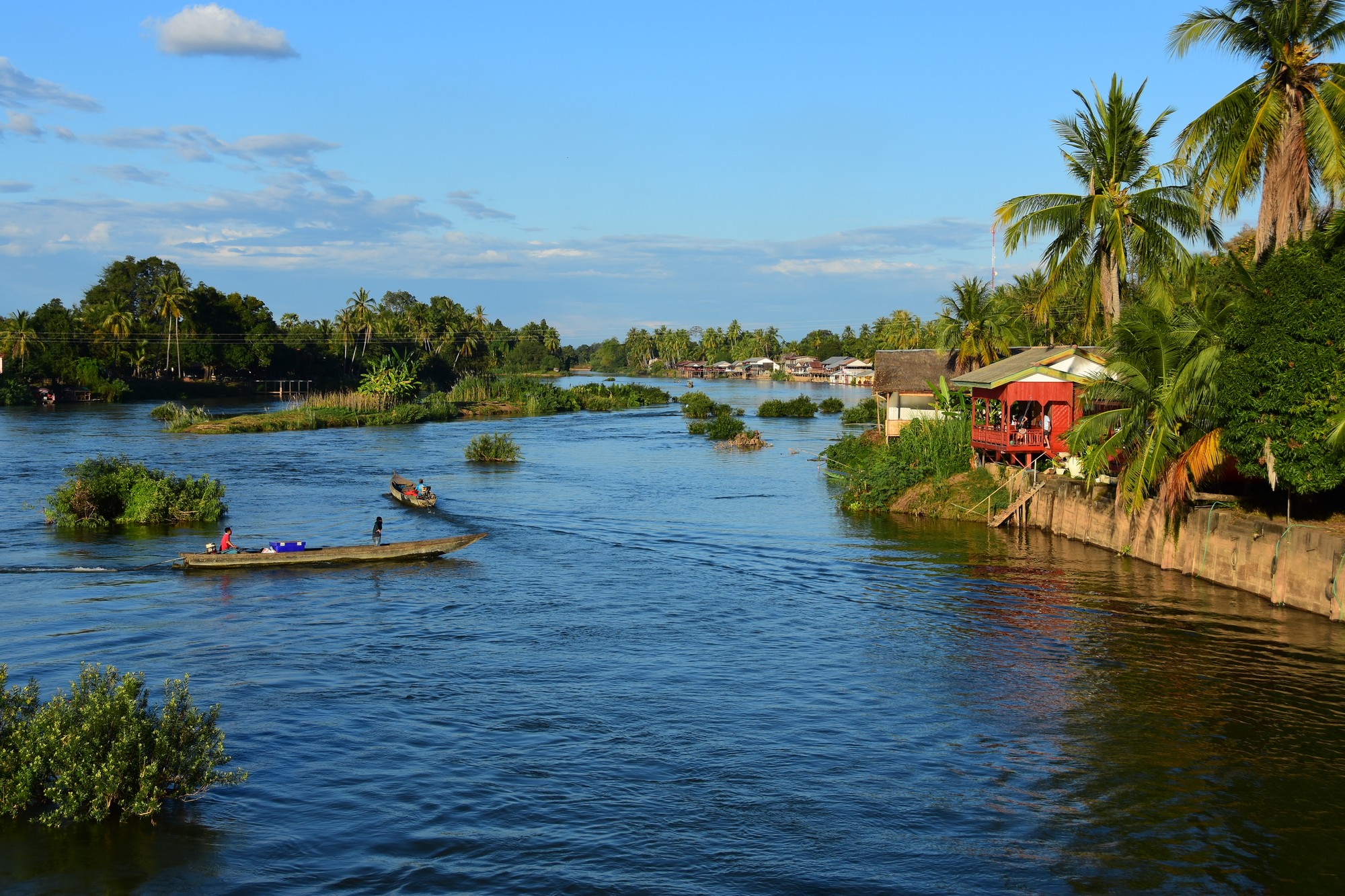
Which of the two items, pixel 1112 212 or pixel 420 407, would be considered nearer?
pixel 1112 212

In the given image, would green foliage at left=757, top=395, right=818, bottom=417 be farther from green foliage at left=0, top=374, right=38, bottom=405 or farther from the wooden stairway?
green foliage at left=0, top=374, right=38, bottom=405

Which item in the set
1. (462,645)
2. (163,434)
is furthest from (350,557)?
(163,434)

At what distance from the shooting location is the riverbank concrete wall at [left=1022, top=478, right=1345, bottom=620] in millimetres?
23172

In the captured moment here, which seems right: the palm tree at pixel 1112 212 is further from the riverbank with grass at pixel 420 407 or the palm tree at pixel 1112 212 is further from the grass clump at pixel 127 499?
the riverbank with grass at pixel 420 407

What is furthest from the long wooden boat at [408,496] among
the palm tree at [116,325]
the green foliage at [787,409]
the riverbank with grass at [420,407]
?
the palm tree at [116,325]

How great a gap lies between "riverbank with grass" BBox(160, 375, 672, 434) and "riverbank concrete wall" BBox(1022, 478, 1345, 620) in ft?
202

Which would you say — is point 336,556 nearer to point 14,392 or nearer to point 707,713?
point 707,713

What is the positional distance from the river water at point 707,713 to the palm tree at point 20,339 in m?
77.0

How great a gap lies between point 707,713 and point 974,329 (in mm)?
40857

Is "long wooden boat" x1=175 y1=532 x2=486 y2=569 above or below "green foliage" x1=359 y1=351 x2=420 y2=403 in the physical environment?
below

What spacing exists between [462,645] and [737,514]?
1978 centimetres

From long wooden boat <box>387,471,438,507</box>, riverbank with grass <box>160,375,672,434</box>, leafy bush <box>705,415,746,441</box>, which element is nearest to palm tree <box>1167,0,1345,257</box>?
long wooden boat <box>387,471,438,507</box>

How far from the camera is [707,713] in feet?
62.6

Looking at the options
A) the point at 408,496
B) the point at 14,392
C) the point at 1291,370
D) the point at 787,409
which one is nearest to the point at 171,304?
the point at 14,392
